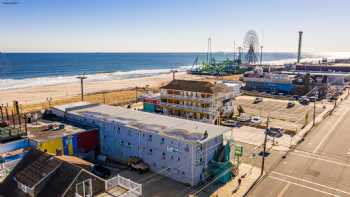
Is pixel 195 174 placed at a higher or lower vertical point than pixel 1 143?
lower

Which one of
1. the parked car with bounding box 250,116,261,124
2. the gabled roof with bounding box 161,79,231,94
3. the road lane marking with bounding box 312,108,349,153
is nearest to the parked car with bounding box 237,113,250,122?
the parked car with bounding box 250,116,261,124

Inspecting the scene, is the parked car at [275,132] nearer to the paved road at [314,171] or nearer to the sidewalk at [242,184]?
the paved road at [314,171]

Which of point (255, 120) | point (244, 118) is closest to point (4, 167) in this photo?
point (244, 118)

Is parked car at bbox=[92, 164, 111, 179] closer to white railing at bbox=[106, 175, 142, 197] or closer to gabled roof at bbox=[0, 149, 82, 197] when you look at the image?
gabled roof at bbox=[0, 149, 82, 197]

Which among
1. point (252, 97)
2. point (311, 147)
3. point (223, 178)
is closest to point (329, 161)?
point (311, 147)

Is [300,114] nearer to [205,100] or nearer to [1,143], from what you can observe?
[205,100]
